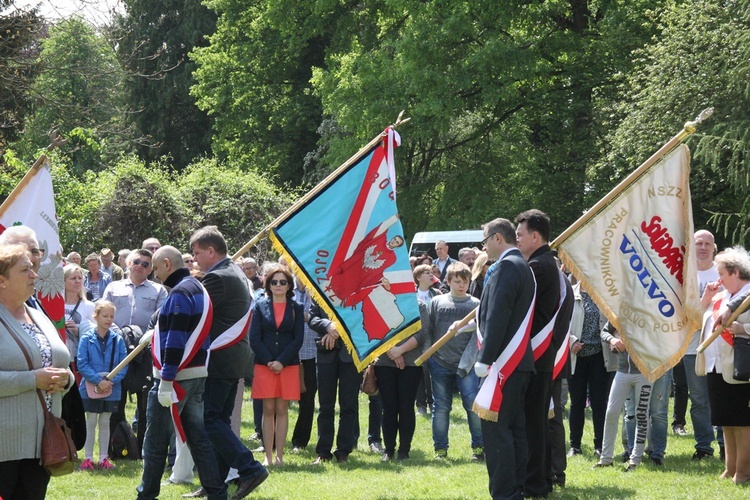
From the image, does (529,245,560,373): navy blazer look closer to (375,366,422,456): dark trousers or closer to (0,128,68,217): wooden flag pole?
(375,366,422,456): dark trousers

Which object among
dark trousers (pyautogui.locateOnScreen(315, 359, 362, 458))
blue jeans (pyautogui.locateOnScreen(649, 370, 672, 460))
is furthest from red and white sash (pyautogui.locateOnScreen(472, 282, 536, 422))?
dark trousers (pyautogui.locateOnScreen(315, 359, 362, 458))

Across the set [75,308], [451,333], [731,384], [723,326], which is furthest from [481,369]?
[75,308]

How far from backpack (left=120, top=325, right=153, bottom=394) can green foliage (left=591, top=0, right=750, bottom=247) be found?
13482 mm

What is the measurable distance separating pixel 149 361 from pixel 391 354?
2.55 m

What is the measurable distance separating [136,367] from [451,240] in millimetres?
16391

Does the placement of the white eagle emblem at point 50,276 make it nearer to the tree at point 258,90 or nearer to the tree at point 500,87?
the tree at point 500,87

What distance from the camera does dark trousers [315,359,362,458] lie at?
1066 cm

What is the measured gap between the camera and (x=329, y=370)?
10.9m

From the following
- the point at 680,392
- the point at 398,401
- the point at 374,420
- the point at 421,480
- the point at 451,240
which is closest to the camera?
the point at 421,480

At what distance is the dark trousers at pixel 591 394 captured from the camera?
10773 mm

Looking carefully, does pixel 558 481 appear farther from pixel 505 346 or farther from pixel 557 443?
pixel 505 346

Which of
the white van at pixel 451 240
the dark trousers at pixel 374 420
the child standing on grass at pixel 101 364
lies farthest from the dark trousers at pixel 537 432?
the white van at pixel 451 240

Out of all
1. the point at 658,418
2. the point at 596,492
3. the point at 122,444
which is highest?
the point at 658,418

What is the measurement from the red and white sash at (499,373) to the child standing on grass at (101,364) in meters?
4.28
